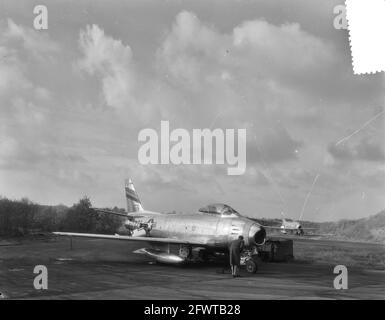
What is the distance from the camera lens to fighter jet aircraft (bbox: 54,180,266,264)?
60.9 ft

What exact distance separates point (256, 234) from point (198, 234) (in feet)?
11.1

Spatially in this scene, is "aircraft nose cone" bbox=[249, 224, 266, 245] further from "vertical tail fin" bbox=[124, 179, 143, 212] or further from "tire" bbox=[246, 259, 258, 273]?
"vertical tail fin" bbox=[124, 179, 143, 212]

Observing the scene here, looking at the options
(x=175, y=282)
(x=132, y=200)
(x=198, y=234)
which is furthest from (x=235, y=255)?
(x=132, y=200)

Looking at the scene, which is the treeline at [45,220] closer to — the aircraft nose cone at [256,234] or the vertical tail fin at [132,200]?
the vertical tail fin at [132,200]

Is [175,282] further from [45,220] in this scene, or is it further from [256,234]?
[45,220]

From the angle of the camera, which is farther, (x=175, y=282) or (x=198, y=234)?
(x=198, y=234)

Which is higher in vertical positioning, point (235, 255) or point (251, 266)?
point (235, 255)

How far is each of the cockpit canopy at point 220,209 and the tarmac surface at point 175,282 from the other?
2.61m

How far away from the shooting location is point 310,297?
39.9 ft

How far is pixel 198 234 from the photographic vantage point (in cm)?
2036
